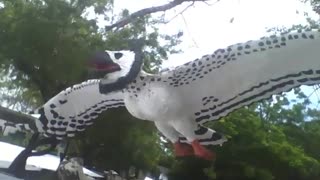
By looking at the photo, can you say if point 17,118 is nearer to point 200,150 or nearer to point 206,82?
point 200,150

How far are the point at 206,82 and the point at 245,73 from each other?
0.38 m

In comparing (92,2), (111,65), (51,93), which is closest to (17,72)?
(51,93)

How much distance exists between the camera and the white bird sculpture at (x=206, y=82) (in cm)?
541

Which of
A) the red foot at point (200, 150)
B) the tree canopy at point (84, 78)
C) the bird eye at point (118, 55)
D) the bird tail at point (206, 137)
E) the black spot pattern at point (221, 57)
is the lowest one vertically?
the red foot at point (200, 150)

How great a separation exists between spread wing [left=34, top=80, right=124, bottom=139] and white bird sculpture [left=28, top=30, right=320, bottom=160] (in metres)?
0.14

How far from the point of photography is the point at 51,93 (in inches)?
558

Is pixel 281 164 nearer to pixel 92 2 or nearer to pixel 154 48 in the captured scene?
pixel 154 48

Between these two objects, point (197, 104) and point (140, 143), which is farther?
point (140, 143)

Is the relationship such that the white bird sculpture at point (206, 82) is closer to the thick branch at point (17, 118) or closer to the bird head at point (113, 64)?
the bird head at point (113, 64)

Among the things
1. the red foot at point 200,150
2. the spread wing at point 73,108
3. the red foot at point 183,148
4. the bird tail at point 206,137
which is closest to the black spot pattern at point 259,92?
the bird tail at point 206,137

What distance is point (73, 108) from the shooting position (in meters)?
6.86

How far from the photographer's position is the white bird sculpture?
5406mm

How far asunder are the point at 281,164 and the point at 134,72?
1164 centimetres

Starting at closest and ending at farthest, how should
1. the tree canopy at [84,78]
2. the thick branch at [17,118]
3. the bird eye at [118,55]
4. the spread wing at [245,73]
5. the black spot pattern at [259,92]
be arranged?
the spread wing at [245,73]
the black spot pattern at [259,92]
the bird eye at [118,55]
the thick branch at [17,118]
the tree canopy at [84,78]
